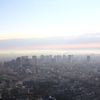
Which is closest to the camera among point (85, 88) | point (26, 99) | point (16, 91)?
point (26, 99)

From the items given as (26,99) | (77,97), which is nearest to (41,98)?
(26,99)

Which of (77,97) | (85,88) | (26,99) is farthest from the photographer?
(85,88)

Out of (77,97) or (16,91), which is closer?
(77,97)

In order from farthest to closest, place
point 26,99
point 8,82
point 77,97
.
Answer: point 8,82 → point 77,97 → point 26,99

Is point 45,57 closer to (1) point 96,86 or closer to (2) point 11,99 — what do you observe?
(1) point 96,86

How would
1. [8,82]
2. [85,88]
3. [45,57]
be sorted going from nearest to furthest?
[85,88]
[8,82]
[45,57]

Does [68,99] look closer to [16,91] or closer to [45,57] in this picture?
[16,91]

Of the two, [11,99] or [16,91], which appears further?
[16,91]

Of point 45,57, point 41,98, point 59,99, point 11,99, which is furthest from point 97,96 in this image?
point 45,57

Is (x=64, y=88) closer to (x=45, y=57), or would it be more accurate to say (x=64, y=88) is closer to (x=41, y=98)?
(x=41, y=98)
